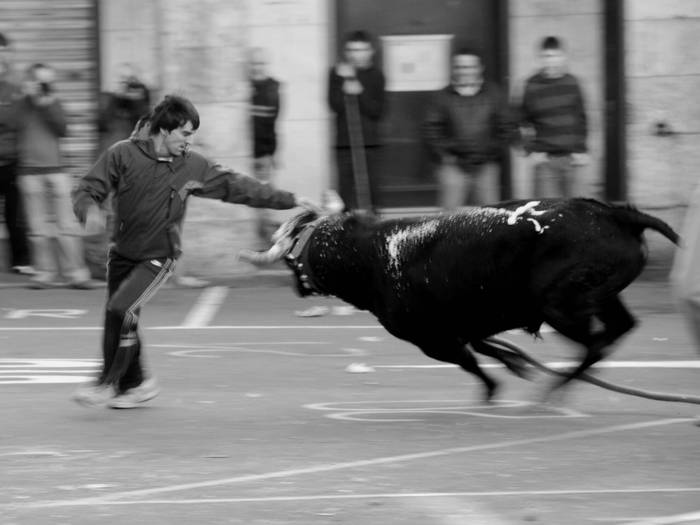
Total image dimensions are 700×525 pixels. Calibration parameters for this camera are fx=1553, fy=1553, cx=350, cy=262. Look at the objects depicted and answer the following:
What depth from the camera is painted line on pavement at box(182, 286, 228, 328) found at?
11.2m

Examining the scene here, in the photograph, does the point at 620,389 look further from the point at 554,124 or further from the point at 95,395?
the point at 554,124

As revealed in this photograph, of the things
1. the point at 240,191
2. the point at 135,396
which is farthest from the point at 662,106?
the point at 135,396

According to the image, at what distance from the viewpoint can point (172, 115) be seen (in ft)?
24.8

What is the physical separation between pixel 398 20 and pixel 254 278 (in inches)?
125

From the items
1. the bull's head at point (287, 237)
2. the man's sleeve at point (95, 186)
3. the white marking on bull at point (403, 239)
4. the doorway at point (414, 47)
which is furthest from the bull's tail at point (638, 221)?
the doorway at point (414, 47)

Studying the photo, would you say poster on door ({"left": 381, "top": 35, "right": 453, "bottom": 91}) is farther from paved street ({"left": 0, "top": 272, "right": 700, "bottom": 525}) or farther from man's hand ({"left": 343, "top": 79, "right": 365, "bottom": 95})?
paved street ({"left": 0, "top": 272, "right": 700, "bottom": 525})

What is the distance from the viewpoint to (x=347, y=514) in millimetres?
5746

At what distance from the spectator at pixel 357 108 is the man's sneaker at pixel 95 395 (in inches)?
237

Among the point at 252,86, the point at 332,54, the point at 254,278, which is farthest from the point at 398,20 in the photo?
the point at 254,278

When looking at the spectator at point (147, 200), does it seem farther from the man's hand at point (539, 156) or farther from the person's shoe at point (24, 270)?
the person's shoe at point (24, 270)

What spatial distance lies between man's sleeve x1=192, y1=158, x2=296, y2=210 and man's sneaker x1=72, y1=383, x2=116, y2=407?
106cm

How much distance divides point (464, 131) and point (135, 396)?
5512 millimetres

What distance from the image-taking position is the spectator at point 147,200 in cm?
757

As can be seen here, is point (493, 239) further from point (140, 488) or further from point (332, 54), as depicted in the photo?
point (332, 54)
